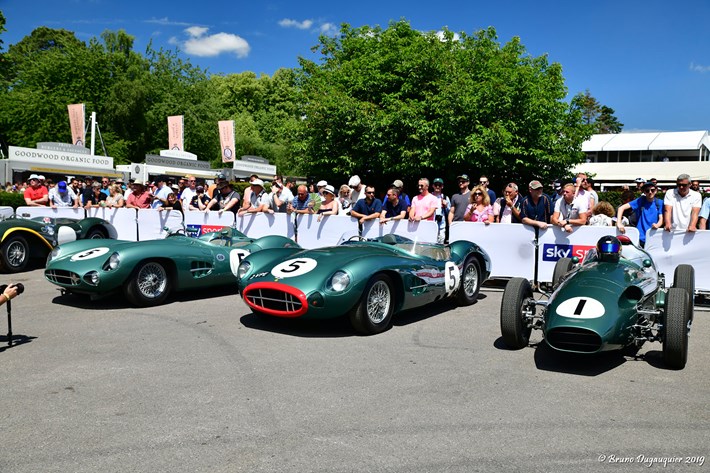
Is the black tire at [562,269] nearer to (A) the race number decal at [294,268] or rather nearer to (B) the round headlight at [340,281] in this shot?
(B) the round headlight at [340,281]

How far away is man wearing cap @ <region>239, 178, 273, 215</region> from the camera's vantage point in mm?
12281

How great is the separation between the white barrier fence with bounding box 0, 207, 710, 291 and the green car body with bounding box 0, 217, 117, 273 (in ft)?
5.06

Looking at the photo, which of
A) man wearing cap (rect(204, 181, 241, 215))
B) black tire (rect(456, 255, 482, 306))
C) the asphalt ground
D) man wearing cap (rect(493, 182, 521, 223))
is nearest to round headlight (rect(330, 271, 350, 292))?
the asphalt ground

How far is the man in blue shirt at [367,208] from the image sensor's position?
1048 cm

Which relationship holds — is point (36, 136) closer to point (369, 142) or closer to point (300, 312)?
point (369, 142)

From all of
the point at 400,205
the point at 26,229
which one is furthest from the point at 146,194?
the point at 400,205

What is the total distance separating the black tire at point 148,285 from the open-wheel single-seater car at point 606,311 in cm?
448

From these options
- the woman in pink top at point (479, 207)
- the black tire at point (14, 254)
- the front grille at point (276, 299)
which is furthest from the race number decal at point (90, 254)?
the woman in pink top at point (479, 207)

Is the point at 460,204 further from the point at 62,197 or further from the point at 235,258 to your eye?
the point at 62,197

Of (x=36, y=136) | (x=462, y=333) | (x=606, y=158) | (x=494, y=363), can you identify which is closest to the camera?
(x=494, y=363)

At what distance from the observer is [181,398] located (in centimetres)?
430

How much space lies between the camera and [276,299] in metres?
6.20

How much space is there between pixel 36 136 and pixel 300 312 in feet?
133

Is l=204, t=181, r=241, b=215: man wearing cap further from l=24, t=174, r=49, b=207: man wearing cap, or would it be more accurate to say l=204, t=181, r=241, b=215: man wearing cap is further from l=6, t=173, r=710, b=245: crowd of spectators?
l=24, t=174, r=49, b=207: man wearing cap
